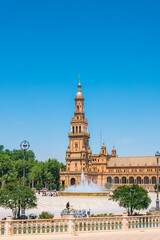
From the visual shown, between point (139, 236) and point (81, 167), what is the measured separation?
10652 cm

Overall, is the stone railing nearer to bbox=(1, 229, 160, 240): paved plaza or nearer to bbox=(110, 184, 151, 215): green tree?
bbox=(1, 229, 160, 240): paved plaza

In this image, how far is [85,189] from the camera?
111 meters

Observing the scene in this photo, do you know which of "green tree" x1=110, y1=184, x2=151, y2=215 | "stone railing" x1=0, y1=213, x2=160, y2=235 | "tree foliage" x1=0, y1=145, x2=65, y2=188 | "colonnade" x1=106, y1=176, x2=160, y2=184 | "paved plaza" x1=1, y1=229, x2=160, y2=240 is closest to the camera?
"paved plaza" x1=1, y1=229, x2=160, y2=240

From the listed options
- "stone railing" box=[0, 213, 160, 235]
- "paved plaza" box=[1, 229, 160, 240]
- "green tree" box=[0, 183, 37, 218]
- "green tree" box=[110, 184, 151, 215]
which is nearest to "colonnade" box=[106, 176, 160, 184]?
"green tree" box=[110, 184, 151, 215]

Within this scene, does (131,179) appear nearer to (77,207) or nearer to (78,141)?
(78,141)

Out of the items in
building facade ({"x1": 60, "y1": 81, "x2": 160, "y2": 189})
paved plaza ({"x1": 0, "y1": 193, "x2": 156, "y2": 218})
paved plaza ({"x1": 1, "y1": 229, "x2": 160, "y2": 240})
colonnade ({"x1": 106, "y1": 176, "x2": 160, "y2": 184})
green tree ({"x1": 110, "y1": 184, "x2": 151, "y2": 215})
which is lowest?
paved plaza ({"x1": 0, "y1": 193, "x2": 156, "y2": 218})

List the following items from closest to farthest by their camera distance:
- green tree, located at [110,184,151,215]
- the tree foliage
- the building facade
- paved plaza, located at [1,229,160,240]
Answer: paved plaza, located at [1,229,160,240], green tree, located at [110,184,151,215], the tree foliage, the building facade

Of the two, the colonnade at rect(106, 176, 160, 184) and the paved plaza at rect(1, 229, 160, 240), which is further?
the colonnade at rect(106, 176, 160, 184)

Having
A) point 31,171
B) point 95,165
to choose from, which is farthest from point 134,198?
point 95,165

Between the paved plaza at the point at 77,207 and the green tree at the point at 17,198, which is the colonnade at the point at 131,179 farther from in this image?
the green tree at the point at 17,198

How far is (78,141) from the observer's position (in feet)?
443

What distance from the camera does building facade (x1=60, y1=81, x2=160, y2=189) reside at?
431 feet

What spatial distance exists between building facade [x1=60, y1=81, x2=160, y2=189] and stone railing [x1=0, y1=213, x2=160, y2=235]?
99.7m

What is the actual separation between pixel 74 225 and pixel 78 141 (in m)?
109
